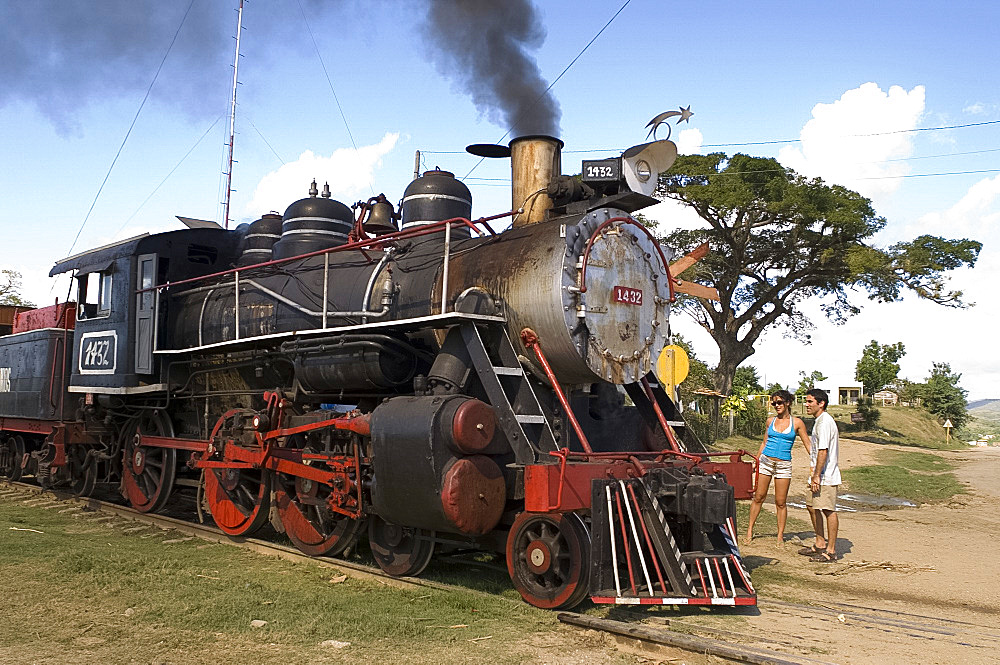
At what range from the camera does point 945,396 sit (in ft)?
169

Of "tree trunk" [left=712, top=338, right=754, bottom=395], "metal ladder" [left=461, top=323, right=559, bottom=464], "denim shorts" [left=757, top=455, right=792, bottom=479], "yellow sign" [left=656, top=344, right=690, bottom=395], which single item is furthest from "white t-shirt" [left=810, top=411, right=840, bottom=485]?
"tree trunk" [left=712, top=338, right=754, bottom=395]

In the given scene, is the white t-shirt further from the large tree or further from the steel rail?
the large tree

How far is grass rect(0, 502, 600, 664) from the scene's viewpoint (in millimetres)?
4926

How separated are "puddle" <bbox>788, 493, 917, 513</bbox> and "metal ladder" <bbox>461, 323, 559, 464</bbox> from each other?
27.3ft

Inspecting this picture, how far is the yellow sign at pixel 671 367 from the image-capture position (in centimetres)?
945

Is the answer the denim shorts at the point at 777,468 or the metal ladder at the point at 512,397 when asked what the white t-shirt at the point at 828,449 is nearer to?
the denim shorts at the point at 777,468

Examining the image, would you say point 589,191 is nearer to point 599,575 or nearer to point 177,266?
point 599,575

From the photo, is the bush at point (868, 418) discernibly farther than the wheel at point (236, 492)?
Yes

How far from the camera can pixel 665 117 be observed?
24.0 ft

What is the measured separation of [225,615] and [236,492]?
11.1 feet

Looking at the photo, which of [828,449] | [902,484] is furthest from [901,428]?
[828,449]

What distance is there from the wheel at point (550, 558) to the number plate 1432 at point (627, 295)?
1933 millimetres

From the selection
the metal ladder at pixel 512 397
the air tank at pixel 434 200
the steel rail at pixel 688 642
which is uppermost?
the air tank at pixel 434 200

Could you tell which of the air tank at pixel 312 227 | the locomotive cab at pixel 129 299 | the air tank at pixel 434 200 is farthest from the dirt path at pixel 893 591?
the locomotive cab at pixel 129 299
